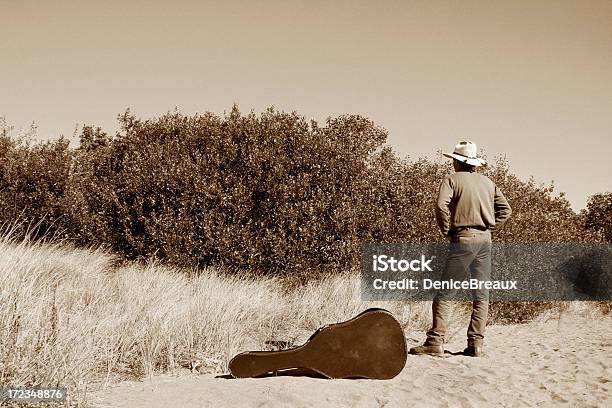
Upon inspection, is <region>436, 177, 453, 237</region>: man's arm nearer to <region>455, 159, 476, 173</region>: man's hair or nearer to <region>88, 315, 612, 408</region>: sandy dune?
<region>455, 159, 476, 173</region>: man's hair

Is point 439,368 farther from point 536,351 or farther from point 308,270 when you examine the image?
point 308,270

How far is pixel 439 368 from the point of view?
4.84 metres

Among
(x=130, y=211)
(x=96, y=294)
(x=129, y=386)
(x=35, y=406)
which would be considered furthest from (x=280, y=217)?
(x=35, y=406)

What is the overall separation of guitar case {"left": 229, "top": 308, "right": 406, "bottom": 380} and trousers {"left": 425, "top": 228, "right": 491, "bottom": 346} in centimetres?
114

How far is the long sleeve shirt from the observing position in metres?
5.39

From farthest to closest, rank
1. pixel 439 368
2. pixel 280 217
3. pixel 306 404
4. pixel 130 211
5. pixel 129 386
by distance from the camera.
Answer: pixel 130 211 → pixel 280 217 → pixel 439 368 → pixel 129 386 → pixel 306 404

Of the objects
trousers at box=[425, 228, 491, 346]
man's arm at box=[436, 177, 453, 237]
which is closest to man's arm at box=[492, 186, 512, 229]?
trousers at box=[425, 228, 491, 346]

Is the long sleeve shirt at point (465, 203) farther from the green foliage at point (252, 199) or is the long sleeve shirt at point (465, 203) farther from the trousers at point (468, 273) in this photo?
the green foliage at point (252, 199)

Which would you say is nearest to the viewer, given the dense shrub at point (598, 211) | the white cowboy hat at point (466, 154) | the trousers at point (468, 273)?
the trousers at point (468, 273)

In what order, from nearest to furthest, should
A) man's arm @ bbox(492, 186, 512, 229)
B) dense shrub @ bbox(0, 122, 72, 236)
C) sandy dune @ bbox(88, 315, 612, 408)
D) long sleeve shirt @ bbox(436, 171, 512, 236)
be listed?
sandy dune @ bbox(88, 315, 612, 408) → long sleeve shirt @ bbox(436, 171, 512, 236) → man's arm @ bbox(492, 186, 512, 229) → dense shrub @ bbox(0, 122, 72, 236)

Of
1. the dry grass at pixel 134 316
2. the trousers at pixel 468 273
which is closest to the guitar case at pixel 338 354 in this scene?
the dry grass at pixel 134 316

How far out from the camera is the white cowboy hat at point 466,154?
559 cm

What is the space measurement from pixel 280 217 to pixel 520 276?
5.19 meters

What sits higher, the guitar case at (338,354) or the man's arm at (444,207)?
the man's arm at (444,207)
